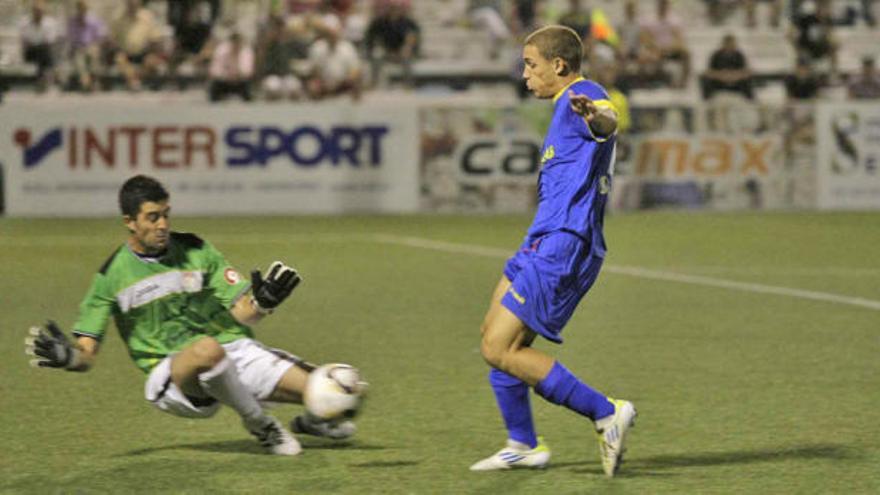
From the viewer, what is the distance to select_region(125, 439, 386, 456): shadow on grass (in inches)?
260

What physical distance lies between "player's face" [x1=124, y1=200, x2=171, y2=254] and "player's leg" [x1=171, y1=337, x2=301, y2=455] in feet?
1.40

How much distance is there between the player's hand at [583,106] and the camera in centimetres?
559

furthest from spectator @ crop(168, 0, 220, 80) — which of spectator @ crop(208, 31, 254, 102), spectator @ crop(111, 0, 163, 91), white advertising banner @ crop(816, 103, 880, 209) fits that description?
white advertising banner @ crop(816, 103, 880, 209)

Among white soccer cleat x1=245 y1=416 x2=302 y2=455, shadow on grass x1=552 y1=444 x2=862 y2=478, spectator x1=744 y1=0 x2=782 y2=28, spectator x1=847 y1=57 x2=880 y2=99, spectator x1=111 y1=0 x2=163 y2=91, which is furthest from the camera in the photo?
spectator x1=744 y1=0 x2=782 y2=28

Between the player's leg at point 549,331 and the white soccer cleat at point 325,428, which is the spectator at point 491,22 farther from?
the player's leg at point 549,331

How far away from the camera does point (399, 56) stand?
73.6 feet

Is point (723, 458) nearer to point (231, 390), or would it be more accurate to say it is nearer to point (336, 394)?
point (336, 394)

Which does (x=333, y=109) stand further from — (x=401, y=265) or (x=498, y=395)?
(x=498, y=395)

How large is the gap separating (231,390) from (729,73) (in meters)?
16.6

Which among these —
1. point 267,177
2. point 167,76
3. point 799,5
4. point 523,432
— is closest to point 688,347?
point 523,432

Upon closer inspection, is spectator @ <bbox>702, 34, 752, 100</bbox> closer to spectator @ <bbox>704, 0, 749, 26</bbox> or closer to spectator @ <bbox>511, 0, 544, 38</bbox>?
spectator @ <bbox>511, 0, 544, 38</bbox>

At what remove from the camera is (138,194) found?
623 cm

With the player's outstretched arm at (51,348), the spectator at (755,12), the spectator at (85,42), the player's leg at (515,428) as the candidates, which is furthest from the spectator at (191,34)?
the player's leg at (515,428)

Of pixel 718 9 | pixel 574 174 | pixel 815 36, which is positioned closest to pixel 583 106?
pixel 574 174
